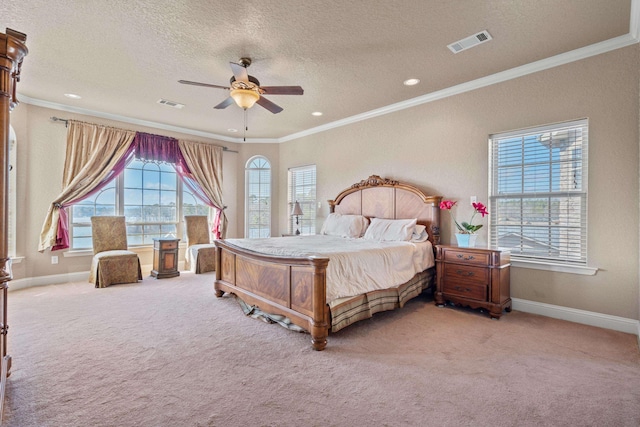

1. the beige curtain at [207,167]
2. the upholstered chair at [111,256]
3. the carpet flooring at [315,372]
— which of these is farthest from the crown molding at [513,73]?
the upholstered chair at [111,256]

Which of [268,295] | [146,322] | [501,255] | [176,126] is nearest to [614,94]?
[501,255]

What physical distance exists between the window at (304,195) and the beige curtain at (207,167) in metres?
1.52

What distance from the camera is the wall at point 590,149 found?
9.86 ft

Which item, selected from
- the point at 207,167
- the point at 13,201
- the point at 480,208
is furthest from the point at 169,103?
the point at 480,208

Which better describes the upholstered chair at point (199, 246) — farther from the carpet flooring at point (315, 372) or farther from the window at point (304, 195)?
the carpet flooring at point (315, 372)

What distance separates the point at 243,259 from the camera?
369cm

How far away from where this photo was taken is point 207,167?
655 cm

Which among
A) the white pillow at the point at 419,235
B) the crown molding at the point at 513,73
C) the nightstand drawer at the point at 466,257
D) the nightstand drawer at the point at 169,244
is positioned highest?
the crown molding at the point at 513,73

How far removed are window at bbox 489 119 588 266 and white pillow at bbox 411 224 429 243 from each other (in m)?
0.80

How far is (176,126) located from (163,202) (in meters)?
1.55

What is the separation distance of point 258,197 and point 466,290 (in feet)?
16.3

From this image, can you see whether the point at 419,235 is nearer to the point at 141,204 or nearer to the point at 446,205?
the point at 446,205

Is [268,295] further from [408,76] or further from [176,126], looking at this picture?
[176,126]

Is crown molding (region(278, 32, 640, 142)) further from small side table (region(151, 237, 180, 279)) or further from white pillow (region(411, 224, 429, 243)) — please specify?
small side table (region(151, 237, 180, 279))
